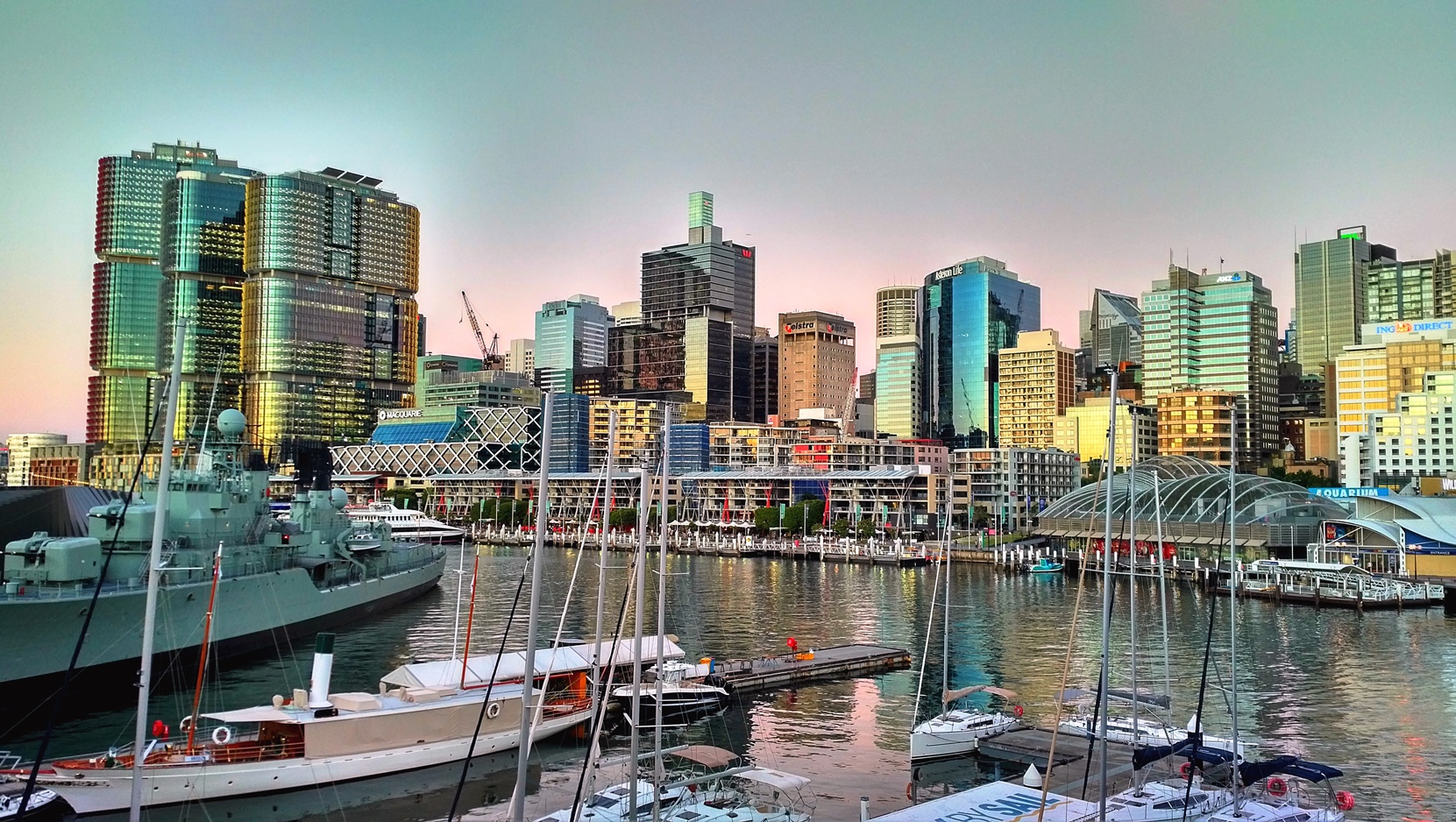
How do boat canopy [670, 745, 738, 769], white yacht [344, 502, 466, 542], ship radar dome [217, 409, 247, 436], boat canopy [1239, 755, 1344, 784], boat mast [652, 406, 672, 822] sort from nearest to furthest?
boat mast [652, 406, 672, 822] → boat canopy [1239, 755, 1344, 784] → boat canopy [670, 745, 738, 769] → ship radar dome [217, 409, 247, 436] → white yacht [344, 502, 466, 542]

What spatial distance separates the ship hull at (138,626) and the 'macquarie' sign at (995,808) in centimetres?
3574

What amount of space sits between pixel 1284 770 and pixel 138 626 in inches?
1870

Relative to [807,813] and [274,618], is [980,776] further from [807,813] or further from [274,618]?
[274,618]

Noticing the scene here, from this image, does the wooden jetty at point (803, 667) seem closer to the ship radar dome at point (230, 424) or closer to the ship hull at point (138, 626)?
the ship hull at point (138, 626)

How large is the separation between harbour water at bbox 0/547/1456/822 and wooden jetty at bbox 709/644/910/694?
130 cm

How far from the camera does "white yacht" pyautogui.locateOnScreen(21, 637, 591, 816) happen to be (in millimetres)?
32938

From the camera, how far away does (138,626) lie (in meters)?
51.0

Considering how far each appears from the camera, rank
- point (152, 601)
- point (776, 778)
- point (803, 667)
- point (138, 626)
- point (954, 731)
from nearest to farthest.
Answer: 1. point (152, 601)
2. point (776, 778)
3. point (954, 731)
4. point (138, 626)
5. point (803, 667)

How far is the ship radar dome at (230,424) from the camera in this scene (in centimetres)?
7094

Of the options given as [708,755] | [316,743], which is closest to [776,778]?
[708,755]

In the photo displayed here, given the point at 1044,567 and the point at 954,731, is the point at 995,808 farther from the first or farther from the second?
the point at 1044,567

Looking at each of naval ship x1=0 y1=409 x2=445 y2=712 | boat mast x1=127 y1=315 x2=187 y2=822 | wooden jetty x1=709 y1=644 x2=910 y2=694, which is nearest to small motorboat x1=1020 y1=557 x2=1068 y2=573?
wooden jetty x1=709 y1=644 x2=910 y2=694

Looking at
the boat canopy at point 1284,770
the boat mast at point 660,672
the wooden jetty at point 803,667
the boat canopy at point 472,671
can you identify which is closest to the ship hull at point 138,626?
the boat canopy at point 472,671

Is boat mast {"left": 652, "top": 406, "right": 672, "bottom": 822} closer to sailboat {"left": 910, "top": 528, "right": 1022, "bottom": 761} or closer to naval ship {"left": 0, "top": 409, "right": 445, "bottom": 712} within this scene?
sailboat {"left": 910, "top": 528, "right": 1022, "bottom": 761}
